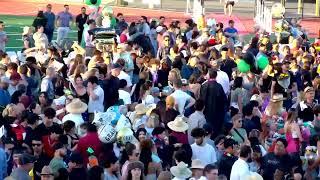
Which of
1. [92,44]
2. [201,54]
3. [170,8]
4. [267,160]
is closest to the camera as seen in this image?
[267,160]

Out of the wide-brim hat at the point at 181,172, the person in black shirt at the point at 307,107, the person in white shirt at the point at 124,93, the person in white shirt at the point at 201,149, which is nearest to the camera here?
the wide-brim hat at the point at 181,172

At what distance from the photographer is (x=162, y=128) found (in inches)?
558

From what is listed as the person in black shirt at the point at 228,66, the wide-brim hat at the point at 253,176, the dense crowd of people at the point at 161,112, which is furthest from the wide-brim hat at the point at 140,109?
the person in black shirt at the point at 228,66

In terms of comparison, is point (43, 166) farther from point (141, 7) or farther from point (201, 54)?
point (141, 7)

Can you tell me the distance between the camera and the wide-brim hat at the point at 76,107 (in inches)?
595

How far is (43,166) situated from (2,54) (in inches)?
295

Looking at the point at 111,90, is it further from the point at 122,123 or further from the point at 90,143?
the point at 90,143

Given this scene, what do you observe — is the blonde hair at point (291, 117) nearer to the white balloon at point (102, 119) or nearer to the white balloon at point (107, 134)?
the white balloon at point (102, 119)

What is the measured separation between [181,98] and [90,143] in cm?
334

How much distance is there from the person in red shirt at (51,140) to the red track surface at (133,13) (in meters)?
22.6

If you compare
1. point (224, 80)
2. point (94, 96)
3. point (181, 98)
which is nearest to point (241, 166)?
point (181, 98)

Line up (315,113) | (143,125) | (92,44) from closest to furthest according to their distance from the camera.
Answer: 1. (143,125)
2. (315,113)
3. (92,44)

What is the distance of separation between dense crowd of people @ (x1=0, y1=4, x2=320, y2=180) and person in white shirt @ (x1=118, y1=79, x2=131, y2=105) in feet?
0.06

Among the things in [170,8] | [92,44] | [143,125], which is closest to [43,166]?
[143,125]
